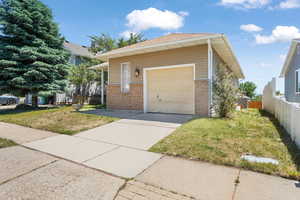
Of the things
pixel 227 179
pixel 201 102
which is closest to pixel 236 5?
pixel 201 102

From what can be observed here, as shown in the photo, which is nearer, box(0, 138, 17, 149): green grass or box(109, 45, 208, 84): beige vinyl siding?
box(0, 138, 17, 149): green grass

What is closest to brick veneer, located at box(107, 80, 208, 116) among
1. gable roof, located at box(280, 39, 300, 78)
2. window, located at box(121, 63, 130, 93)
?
window, located at box(121, 63, 130, 93)

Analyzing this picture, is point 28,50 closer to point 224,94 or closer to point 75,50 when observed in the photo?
point 75,50

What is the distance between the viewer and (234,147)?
3678 mm

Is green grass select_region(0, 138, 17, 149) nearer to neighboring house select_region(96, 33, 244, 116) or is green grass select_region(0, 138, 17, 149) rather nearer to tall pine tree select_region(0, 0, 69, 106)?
neighboring house select_region(96, 33, 244, 116)

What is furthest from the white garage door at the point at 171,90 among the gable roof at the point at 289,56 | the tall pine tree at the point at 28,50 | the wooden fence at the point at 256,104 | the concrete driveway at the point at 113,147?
the wooden fence at the point at 256,104

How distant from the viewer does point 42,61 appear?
10414mm

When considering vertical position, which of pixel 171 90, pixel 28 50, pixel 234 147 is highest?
pixel 28 50

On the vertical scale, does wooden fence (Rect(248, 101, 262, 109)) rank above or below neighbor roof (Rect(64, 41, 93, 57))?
below

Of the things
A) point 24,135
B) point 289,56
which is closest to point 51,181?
point 24,135

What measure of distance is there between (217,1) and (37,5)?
11.1 m

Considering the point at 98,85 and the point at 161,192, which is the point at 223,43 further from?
the point at 98,85

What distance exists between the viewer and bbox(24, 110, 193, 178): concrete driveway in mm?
3033

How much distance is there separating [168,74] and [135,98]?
232 cm
